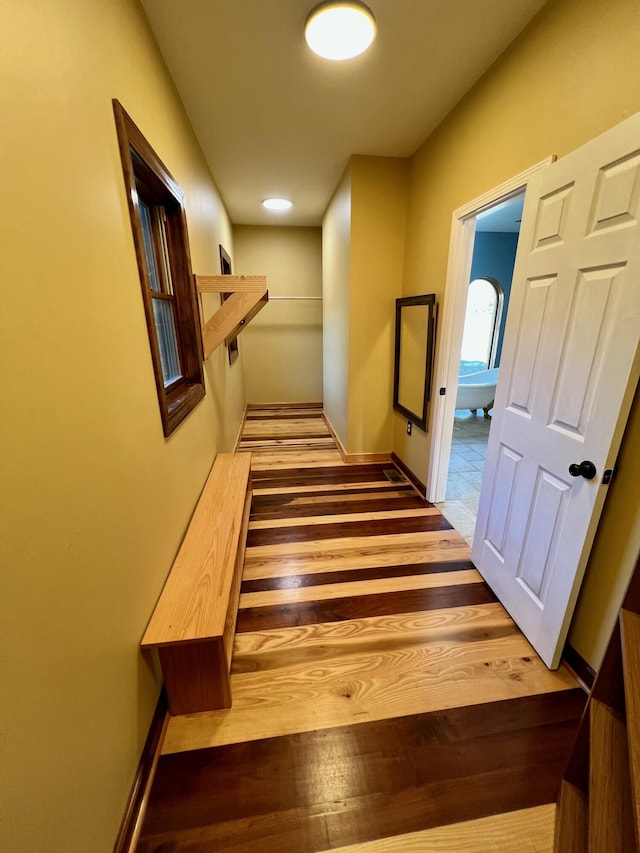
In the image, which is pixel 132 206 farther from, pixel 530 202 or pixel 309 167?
pixel 309 167

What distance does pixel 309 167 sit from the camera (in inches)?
114

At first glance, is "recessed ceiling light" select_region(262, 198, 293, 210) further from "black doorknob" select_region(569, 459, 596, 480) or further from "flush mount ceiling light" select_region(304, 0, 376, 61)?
"black doorknob" select_region(569, 459, 596, 480)

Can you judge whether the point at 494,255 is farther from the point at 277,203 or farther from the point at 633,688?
the point at 633,688

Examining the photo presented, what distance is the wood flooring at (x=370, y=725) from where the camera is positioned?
1002mm

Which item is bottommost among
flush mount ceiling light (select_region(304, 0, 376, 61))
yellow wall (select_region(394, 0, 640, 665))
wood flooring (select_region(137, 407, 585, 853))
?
wood flooring (select_region(137, 407, 585, 853))

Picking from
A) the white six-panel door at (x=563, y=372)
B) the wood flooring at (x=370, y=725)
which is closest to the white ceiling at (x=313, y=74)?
the white six-panel door at (x=563, y=372)

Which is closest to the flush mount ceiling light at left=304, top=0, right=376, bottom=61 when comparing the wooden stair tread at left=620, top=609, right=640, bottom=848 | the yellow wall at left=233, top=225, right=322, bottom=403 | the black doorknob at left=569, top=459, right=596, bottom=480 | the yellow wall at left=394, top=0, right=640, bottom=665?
the yellow wall at left=394, top=0, right=640, bottom=665

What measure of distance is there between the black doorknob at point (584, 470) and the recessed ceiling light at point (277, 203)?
3869 millimetres

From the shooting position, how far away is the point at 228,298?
203cm

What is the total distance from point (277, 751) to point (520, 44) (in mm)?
3109

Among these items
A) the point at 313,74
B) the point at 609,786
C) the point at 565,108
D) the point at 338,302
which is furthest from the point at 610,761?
the point at 338,302

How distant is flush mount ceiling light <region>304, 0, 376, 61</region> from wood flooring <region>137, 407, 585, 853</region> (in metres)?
2.62

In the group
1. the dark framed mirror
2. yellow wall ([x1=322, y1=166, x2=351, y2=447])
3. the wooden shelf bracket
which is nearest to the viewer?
the wooden shelf bracket

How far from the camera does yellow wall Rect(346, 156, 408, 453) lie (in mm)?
2746
